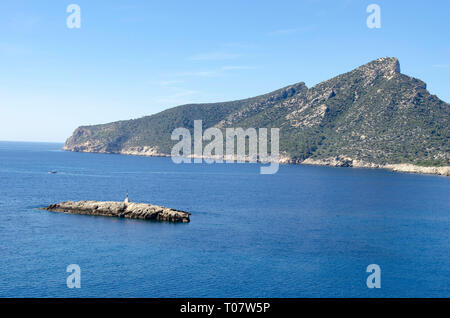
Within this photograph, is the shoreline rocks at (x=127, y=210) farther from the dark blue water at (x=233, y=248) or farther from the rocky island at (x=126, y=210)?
the dark blue water at (x=233, y=248)

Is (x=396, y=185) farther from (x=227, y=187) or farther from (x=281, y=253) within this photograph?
(x=281, y=253)

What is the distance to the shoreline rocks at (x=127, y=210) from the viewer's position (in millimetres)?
77562

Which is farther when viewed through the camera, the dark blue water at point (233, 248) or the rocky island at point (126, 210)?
the rocky island at point (126, 210)

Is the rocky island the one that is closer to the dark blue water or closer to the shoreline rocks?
the shoreline rocks

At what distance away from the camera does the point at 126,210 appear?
80.6 m

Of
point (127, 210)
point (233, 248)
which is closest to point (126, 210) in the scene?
point (127, 210)

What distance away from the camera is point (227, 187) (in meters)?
136

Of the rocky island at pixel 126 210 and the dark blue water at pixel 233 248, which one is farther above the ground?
the rocky island at pixel 126 210

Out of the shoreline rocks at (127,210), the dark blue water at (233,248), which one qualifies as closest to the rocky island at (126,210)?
the shoreline rocks at (127,210)

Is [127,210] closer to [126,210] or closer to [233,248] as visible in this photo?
[126,210]

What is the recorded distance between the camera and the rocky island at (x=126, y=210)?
255ft

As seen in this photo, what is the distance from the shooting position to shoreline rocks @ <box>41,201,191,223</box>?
77562 millimetres

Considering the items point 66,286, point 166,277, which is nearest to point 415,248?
point 166,277
